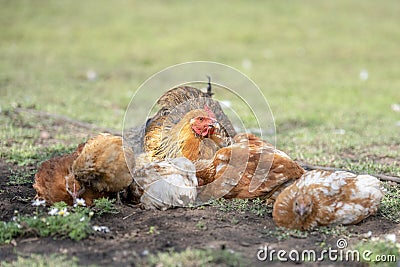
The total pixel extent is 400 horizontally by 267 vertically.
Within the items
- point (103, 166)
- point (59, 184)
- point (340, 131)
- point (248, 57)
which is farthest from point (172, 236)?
point (248, 57)

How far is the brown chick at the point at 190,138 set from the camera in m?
4.71

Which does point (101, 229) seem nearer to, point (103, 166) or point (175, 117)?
point (103, 166)

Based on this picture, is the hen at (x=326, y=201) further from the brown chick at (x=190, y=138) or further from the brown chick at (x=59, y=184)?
the brown chick at (x=59, y=184)

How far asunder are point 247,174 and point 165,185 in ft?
2.28

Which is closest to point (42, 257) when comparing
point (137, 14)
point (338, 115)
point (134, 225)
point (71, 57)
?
point (134, 225)

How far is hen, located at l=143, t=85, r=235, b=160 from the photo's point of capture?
4902mm

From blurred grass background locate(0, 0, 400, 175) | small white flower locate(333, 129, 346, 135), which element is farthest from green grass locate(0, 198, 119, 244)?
small white flower locate(333, 129, 346, 135)

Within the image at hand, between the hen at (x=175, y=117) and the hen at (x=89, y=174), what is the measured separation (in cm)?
59

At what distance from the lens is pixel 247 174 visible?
4.55 meters

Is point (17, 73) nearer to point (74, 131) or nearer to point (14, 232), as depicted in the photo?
point (74, 131)

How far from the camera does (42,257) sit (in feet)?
11.3

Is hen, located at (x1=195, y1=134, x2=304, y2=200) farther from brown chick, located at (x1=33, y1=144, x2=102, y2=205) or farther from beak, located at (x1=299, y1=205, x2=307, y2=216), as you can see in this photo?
brown chick, located at (x1=33, y1=144, x2=102, y2=205)

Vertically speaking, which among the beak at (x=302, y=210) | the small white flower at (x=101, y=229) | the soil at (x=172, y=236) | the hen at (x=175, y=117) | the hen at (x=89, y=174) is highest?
the hen at (x=175, y=117)

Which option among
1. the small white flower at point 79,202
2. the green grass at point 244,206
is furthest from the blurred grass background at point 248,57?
the small white flower at point 79,202
